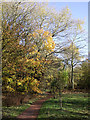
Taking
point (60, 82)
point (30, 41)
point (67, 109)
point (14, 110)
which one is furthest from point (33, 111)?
point (30, 41)

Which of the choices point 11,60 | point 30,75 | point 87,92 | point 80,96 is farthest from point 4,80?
point 87,92

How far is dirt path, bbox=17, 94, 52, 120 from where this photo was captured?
6.47 feet

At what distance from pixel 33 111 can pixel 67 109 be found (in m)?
0.65

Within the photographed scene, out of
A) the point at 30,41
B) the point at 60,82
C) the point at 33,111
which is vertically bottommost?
the point at 33,111

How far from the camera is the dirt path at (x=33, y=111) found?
77.7 inches

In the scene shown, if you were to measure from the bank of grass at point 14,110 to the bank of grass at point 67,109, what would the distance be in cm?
30

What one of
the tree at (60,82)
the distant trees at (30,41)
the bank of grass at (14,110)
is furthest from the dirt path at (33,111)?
the distant trees at (30,41)

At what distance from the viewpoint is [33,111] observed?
2176 mm

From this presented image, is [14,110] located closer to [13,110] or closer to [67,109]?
[13,110]

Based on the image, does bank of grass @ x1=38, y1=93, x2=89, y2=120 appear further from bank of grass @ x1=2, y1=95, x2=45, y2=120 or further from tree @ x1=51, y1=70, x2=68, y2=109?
bank of grass @ x1=2, y1=95, x2=45, y2=120

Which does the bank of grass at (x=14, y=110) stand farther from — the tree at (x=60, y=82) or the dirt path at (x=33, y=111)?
the tree at (x=60, y=82)

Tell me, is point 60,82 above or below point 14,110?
above

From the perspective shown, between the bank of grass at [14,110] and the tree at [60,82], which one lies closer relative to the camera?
the bank of grass at [14,110]

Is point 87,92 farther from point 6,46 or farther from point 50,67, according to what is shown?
point 6,46
